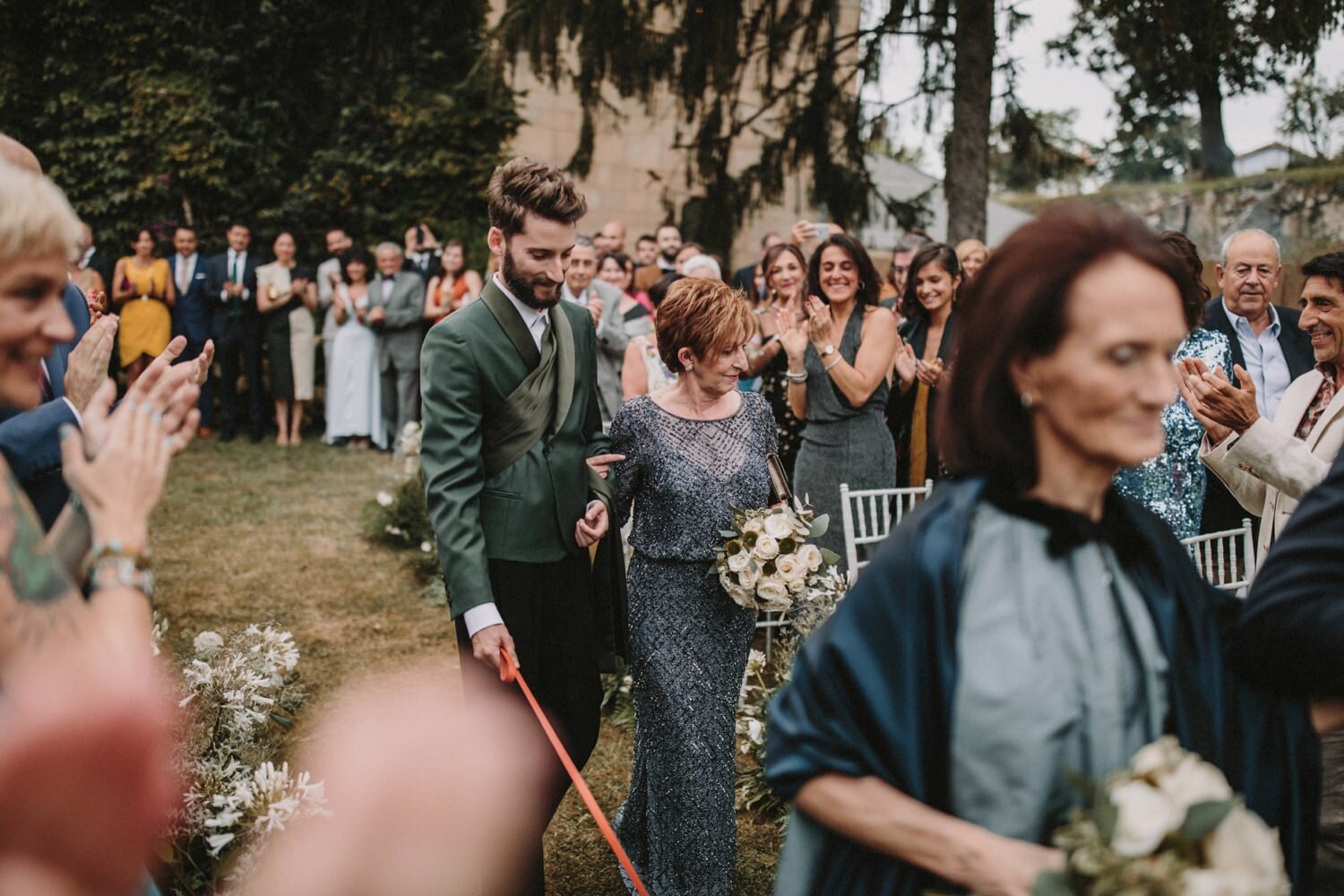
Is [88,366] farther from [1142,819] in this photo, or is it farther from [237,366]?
[237,366]

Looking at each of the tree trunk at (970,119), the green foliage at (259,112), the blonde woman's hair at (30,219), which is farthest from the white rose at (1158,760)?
the green foliage at (259,112)

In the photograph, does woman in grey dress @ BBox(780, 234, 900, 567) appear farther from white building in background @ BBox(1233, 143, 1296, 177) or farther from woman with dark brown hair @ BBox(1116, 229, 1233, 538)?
white building in background @ BBox(1233, 143, 1296, 177)

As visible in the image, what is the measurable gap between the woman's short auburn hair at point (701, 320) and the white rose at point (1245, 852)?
2.44 metres

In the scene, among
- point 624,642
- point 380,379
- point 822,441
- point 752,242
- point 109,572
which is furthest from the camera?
point 752,242

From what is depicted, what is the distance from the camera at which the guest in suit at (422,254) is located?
11891 millimetres

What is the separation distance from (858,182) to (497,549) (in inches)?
326

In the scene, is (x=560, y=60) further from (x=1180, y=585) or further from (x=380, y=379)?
(x=1180, y=585)

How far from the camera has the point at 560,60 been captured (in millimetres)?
10031

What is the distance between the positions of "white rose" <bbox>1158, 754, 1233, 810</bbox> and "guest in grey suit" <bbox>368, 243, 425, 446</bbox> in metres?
10.7

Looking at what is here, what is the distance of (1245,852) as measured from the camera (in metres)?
1.38

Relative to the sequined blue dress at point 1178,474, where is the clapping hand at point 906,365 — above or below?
above

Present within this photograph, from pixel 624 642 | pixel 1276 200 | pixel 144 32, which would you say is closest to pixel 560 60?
pixel 144 32

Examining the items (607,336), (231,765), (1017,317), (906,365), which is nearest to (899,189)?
(607,336)

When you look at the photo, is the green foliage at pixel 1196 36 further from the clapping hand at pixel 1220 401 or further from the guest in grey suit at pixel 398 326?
the guest in grey suit at pixel 398 326
